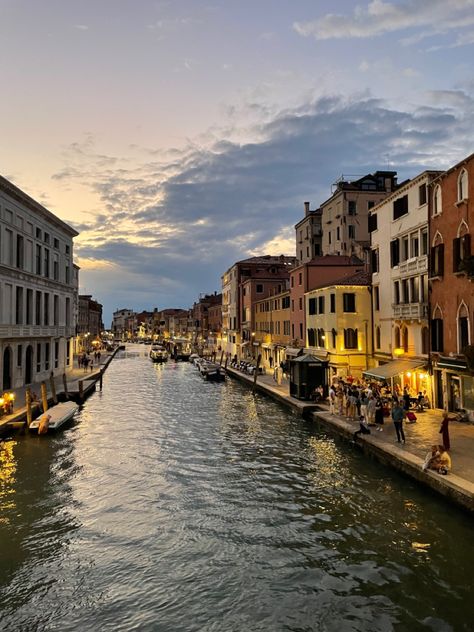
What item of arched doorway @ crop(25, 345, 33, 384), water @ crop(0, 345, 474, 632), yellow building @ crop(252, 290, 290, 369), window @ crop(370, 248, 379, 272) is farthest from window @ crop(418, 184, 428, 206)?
arched doorway @ crop(25, 345, 33, 384)

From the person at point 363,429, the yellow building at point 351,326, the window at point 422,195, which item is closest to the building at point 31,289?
the yellow building at point 351,326

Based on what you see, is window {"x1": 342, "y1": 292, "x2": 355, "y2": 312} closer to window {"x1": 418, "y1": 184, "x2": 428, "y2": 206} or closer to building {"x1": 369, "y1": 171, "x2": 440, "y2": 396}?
building {"x1": 369, "y1": 171, "x2": 440, "y2": 396}

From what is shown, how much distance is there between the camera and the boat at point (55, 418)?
24234 millimetres

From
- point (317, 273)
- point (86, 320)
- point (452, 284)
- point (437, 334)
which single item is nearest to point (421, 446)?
point (437, 334)

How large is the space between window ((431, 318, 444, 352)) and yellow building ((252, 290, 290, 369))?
2484 cm

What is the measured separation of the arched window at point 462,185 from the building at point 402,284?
9.63ft

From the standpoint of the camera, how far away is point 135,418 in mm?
30219

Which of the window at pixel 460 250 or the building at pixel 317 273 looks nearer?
the window at pixel 460 250

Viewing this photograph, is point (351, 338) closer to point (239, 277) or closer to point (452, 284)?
point (452, 284)

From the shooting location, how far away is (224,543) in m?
12.2

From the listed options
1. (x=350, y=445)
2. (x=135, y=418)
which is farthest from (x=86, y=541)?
(x=135, y=418)

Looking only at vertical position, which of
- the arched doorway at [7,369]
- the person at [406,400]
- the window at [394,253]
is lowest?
the person at [406,400]

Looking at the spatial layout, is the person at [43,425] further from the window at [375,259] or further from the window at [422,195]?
the window at [422,195]

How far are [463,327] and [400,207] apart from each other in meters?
9.31
